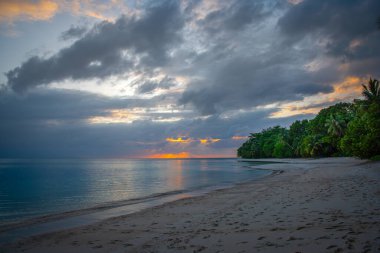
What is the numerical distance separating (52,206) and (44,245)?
45.2 feet

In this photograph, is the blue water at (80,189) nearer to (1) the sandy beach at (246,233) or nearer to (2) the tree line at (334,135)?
(1) the sandy beach at (246,233)

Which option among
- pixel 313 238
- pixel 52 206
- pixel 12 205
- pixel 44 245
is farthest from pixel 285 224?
pixel 12 205

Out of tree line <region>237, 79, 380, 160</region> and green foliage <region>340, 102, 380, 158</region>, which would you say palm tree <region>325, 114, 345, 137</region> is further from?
green foliage <region>340, 102, 380, 158</region>

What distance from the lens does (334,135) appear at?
7675 cm

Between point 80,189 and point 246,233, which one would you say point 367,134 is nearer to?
point 246,233

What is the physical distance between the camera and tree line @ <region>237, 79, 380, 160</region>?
130 ft

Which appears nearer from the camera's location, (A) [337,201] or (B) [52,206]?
(A) [337,201]

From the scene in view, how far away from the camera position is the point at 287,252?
6102 mm

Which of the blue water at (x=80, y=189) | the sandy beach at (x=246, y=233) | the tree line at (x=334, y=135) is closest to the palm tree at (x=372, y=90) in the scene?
the tree line at (x=334, y=135)

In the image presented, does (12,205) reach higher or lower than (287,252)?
lower

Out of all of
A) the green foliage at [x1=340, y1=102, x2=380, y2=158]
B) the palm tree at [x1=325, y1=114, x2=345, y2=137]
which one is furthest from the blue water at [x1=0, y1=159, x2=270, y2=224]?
the palm tree at [x1=325, y1=114, x2=345, y2=137]

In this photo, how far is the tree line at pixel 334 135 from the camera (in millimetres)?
39531

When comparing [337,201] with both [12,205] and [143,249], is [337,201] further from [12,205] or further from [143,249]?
[12,205]

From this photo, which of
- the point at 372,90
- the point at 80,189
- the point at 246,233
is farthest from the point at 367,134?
the point at 80,189
